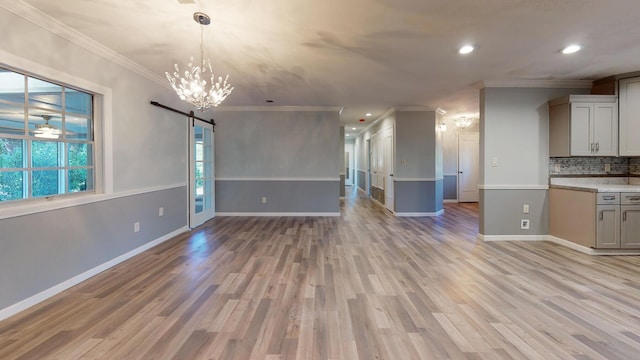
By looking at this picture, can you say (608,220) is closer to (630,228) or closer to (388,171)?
(630,228)

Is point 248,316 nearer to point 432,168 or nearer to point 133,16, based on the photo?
point 133,16

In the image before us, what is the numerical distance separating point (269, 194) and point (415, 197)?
3401 mm

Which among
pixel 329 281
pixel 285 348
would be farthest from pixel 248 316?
pixel 329 281

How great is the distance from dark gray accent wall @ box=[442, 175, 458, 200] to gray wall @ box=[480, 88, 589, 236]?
14.3 feet

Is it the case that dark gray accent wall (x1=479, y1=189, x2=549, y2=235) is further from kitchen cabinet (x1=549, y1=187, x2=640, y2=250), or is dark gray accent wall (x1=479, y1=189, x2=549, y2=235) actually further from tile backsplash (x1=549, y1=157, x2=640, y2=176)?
kitchen cabinet (x1=549, y1=187, x2=640, y2=250)

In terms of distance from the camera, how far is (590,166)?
4.37 metres

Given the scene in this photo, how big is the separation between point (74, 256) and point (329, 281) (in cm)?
259

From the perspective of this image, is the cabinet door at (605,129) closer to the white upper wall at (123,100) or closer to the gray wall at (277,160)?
the gray wall at (277,160)

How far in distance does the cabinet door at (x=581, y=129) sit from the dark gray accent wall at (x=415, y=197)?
8.97ft

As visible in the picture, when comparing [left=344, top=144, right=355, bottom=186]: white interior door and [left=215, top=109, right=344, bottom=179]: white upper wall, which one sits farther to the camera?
[left=344, top=144, right=355, bottom=186]: white interior door

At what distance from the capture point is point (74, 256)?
2.81m

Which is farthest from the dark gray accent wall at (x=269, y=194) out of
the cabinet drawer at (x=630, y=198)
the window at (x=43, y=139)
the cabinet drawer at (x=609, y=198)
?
the cabinet drawer at (x=630, y=198)

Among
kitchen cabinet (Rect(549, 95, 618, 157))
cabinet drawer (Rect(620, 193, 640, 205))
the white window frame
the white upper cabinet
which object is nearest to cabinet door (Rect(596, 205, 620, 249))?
cabinet drawer (Rect(620, 193, 640, 205))

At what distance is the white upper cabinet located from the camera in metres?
3.89
